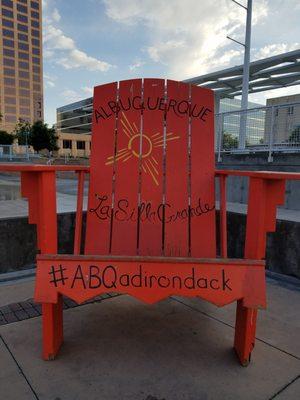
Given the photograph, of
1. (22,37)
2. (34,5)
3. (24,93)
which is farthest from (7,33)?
(24,93)

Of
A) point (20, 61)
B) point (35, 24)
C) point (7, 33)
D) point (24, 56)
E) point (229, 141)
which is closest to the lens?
point (229, 141)

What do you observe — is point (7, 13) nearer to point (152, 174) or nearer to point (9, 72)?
point (9, 72)

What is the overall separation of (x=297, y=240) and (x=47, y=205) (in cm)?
255

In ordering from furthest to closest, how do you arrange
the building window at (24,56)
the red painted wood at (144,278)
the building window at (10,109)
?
the building window at (10,109)
the building window at (24,56)
the red painted wood at (144,278)

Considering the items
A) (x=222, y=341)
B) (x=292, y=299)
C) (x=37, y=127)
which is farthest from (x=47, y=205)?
(x=37, y=127)

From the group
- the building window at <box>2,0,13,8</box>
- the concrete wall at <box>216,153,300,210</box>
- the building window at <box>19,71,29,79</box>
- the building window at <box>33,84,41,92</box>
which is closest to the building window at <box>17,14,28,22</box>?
the building window at <box>2,0,13,8</box>

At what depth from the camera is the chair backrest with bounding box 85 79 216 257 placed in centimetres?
259

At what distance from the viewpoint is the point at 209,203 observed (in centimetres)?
259

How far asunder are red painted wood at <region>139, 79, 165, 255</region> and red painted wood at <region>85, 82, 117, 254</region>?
27 centimetres

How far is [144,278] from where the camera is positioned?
183 cm

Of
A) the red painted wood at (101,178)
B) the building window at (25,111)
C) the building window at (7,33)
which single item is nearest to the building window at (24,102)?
the building window at (25,111)

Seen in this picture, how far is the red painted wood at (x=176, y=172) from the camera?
260 centimetres

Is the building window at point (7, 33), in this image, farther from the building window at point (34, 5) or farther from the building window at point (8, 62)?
the building window at point (34, 5)

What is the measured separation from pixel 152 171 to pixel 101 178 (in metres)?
0.42
